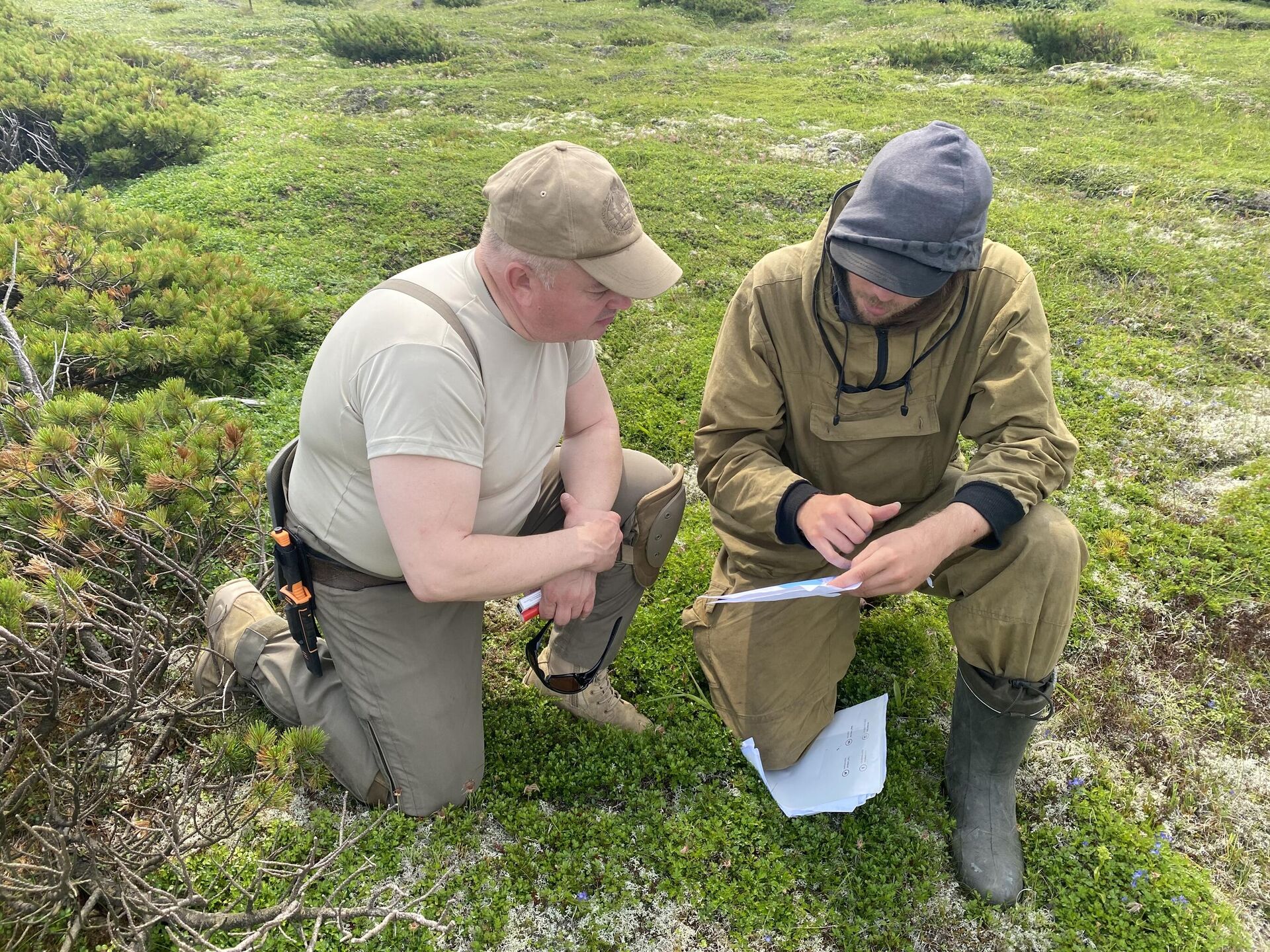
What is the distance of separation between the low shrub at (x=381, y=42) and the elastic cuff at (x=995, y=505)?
50.5ft

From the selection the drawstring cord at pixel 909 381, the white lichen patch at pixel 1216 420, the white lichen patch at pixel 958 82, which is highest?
the white lichen patch at pixel 958 82

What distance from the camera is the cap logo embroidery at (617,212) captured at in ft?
7.41

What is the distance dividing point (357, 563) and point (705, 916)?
1812mm

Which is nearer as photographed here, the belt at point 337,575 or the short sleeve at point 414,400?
the short sleeve at point 414,400

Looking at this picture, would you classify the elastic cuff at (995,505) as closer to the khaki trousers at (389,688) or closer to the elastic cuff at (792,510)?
the elastic cuff at (792,510)

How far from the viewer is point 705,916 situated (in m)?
2.71

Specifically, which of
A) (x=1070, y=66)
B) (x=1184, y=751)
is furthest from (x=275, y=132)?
(x=1070, y=66)

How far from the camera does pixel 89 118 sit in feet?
27.9

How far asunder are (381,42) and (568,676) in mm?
15098

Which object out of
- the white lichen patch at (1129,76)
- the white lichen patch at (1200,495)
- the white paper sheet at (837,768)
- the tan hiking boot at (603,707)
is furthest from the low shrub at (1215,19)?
the tan hiking boot at (603,707)

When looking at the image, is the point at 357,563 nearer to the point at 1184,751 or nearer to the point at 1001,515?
the point at 1001,515

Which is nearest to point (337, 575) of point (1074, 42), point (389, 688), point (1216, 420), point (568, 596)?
point (389, 688)

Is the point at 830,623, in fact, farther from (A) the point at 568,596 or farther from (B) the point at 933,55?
(B) the point at 933,55

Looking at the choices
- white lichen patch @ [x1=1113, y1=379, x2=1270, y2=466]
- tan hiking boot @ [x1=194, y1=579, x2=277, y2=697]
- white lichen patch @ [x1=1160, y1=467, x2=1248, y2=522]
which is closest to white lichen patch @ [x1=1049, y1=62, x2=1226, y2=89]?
white lichen patch @ [x1=1113, y1=379, x2=1270, y2=466]
